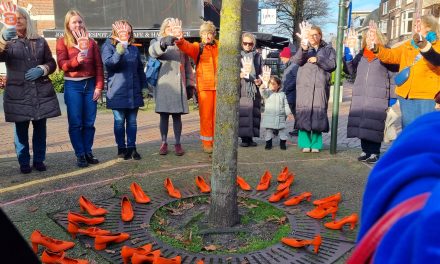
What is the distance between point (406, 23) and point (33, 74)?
155ft

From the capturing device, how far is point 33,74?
15.1 feet

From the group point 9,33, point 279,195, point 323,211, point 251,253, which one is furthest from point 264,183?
point 9,33

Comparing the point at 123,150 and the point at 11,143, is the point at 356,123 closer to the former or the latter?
the point at 123,150

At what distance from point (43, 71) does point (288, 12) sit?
3241cm

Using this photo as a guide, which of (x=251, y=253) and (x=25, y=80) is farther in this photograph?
(x=25, y=80)

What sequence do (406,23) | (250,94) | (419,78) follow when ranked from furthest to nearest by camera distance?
(406,23) < (250,94) < (419,78)

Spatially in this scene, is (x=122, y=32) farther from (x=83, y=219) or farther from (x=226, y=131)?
Answer: (x=83, y=219)

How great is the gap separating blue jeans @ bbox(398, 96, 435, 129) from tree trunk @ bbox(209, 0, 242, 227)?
2240mm

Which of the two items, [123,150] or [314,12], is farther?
[314,12]

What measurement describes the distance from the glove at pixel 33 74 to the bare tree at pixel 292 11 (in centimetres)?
2965

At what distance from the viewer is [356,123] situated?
5613 mm

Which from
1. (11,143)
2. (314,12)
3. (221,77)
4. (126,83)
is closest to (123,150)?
(126,83)

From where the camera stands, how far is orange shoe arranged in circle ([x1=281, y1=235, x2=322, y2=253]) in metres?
2.93

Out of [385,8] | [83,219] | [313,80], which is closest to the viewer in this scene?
[83,219]
